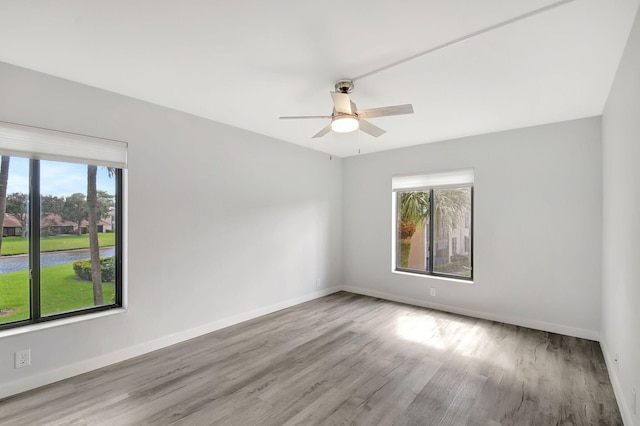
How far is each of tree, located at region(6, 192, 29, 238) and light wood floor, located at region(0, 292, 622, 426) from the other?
53.3 inches

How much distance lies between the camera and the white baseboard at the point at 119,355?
236 centimetres

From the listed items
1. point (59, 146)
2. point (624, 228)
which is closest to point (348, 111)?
point (624, 228)

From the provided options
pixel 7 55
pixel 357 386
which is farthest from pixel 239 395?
pixel 7 55

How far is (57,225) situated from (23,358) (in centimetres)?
109

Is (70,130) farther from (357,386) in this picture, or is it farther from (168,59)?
(357,386)

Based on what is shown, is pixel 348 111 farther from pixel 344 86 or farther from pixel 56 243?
pixel 56 243

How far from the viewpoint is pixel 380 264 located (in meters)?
5.19

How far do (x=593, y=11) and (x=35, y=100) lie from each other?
157 inches

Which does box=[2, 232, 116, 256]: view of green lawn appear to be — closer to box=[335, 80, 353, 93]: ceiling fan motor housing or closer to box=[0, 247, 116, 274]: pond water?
box=[0, 247, 116, 274]: pond water

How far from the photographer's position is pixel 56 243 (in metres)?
2.66

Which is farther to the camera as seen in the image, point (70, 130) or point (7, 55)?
point (70, 130)

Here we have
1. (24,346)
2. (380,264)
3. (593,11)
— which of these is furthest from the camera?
(380,264)

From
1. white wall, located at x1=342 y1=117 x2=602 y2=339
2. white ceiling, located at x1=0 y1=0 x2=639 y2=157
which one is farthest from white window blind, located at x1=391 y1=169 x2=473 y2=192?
white ceiling, located at x1=0 y1=0 x2=639 y2=157

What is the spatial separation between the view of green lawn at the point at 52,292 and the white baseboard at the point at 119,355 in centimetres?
50
